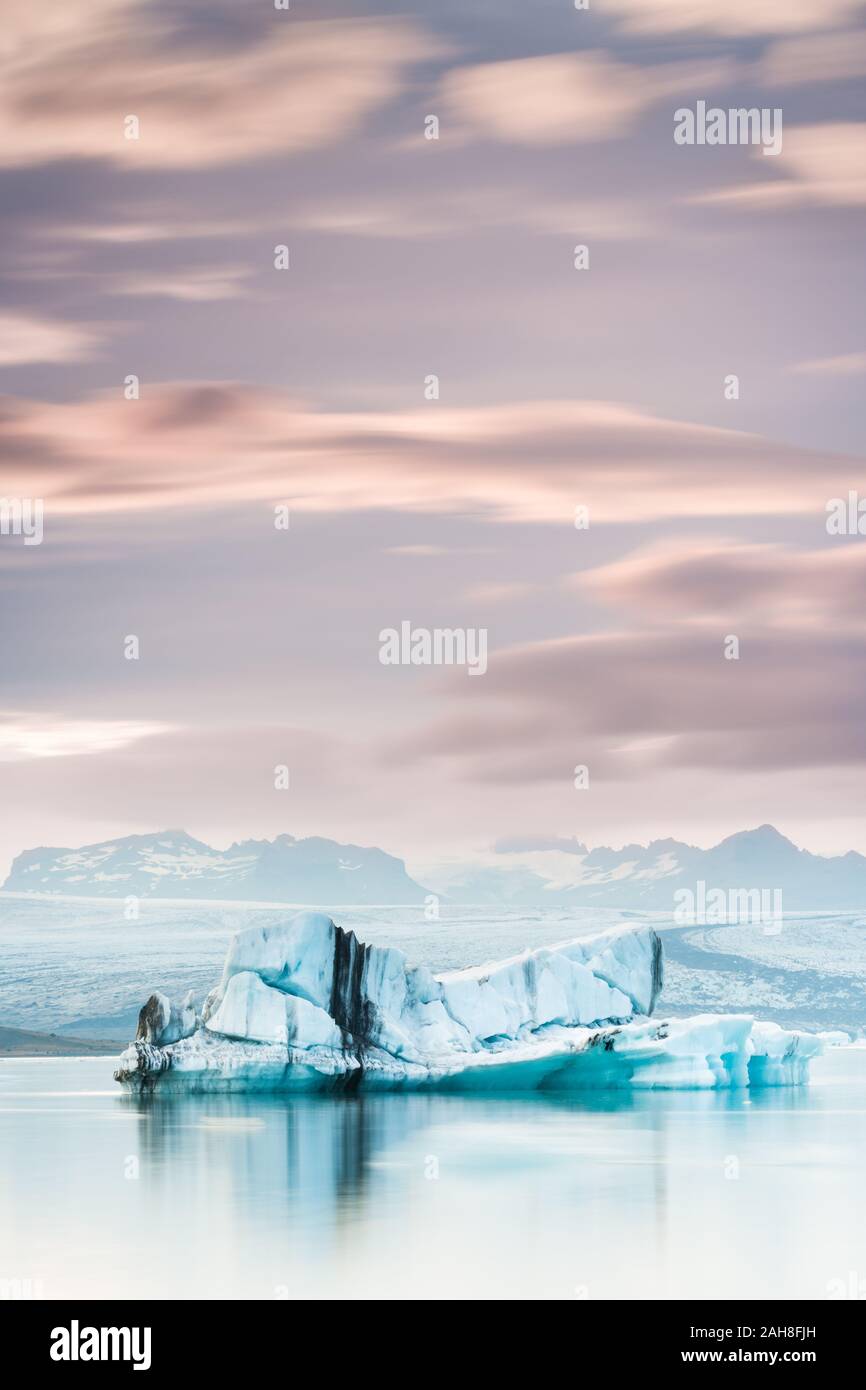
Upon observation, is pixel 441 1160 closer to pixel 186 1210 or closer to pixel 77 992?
pixel 186 1210

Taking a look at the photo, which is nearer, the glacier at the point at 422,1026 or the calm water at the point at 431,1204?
the calm water at the point at 431,1204

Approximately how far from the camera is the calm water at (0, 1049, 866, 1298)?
21609mm

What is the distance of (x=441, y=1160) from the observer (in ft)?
111

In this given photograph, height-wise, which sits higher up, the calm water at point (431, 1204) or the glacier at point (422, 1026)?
the glacier at point (422, 1026)

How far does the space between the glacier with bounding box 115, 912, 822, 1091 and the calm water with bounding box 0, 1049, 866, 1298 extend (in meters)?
2.99

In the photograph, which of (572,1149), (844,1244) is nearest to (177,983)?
(572,1149)

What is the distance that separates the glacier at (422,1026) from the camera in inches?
1955

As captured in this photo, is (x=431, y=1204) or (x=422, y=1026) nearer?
(x=431, y=1204)

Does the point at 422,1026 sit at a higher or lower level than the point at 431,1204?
higher

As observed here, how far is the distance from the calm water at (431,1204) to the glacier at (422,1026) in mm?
2987

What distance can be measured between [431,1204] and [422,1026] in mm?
24951

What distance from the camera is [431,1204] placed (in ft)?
89.8

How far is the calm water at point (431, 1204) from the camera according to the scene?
→ 21.6 metres
